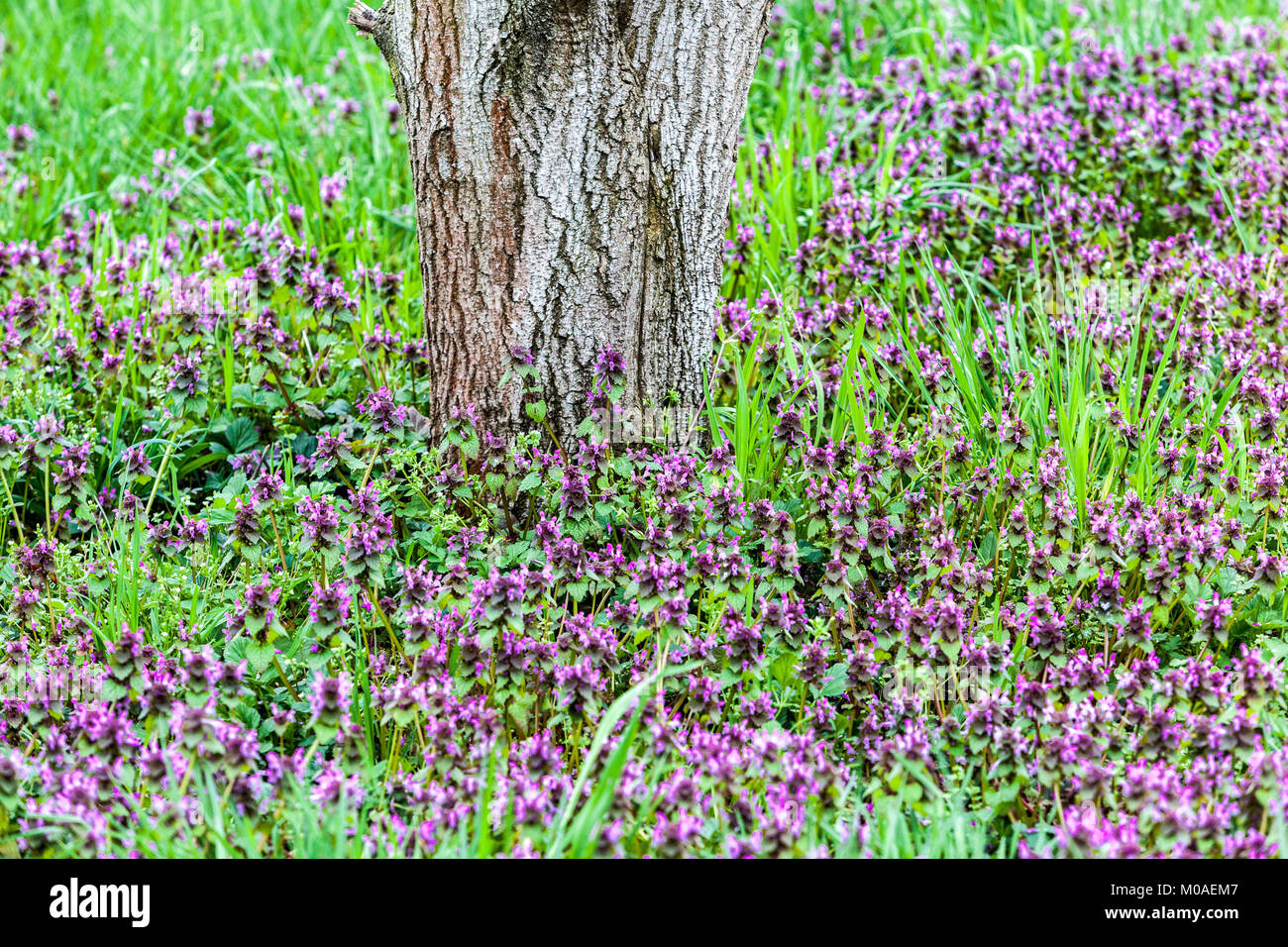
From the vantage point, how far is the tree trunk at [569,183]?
2.85 meters

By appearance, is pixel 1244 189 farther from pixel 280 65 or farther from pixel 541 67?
pixel 280 65

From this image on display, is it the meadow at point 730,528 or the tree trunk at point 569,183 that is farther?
the tree trunk at point 569,183

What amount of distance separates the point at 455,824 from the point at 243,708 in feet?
2.49

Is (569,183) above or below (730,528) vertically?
above

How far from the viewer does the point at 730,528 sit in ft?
9.90

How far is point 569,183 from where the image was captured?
2.93m

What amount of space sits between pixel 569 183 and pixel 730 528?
0.95 metres

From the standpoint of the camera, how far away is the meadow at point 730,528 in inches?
88.0

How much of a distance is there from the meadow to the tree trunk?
15 centimetres

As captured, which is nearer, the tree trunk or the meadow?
the meadow

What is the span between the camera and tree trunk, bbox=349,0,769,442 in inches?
112

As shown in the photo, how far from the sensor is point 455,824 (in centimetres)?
210

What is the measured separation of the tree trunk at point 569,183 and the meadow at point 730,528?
0.15 metres
